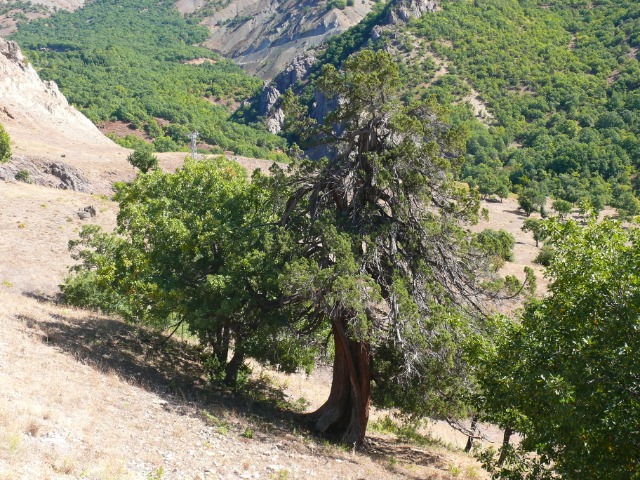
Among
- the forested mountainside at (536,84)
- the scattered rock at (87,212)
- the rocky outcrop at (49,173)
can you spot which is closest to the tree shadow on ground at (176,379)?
Answer: the scattered rock at (87,212)

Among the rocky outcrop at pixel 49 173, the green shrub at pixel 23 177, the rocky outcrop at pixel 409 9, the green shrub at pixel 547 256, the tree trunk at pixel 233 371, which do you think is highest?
the rocky outcrop at pixel 409 9

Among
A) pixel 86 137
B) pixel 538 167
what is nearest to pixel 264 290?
pixel 86 137

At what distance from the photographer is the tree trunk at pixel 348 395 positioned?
13.1 meters

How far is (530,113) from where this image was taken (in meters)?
114

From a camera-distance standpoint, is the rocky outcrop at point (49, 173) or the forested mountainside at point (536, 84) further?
the forested mountainside at point (536, 84)

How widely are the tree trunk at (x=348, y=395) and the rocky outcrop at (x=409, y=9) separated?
492 ft

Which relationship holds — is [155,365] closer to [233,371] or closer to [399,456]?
[233,371]

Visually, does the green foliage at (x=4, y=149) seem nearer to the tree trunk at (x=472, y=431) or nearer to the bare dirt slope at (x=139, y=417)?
the bare dirt slope at (x=139, y=417)

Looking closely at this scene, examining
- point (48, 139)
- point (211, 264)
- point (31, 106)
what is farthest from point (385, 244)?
point (31, 106)

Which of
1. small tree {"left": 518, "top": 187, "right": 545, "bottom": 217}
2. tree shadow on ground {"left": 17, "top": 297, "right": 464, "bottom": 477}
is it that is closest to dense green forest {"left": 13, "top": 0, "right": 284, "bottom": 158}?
small tree {"left": 518, "top": 187, "right": 545, "bottom": 217}

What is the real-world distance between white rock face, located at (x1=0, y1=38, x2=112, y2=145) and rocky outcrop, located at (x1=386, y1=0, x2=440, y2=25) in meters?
105

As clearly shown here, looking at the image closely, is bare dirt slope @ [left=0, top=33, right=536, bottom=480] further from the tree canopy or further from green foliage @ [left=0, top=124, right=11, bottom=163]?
green foliage @ [left=0, top=124, right=11, bottom=163]

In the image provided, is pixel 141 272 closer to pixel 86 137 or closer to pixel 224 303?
pixel 224 303

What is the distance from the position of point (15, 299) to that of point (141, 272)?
5.86m
